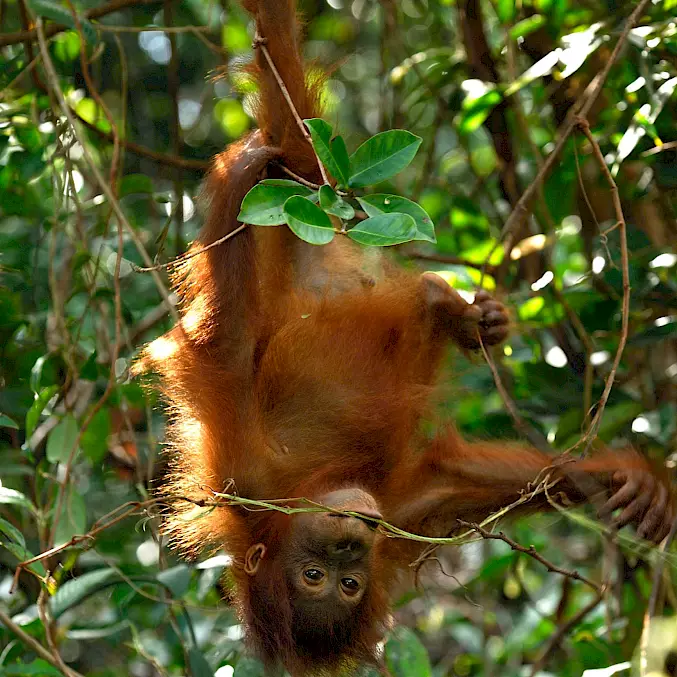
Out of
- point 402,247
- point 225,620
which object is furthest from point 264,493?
point 402,247

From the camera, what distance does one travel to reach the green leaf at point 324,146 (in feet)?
7.27

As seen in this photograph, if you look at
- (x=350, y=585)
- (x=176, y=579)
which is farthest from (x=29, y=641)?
(x=350, y=585)

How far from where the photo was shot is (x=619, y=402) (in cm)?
360

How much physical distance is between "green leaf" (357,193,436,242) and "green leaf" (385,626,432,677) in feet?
5.34

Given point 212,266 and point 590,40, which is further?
point 590,40

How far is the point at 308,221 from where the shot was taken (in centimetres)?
212

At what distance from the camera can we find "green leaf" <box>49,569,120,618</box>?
2.99 metres

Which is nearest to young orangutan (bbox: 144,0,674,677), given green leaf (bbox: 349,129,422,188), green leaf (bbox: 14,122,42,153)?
green leaf (bbox: 349,129,422,188)

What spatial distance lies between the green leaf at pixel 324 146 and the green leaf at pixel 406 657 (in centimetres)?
169

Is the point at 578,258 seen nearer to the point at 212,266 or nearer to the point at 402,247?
the point at 402,247

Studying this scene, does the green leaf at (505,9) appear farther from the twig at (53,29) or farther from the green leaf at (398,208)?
the green leaf at (398,208)

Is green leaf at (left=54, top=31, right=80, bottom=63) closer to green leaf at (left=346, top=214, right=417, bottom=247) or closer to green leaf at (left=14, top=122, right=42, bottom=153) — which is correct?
green leaf at (left=14, top=122, right=42, bottom=153)

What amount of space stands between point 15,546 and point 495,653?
2.50 m

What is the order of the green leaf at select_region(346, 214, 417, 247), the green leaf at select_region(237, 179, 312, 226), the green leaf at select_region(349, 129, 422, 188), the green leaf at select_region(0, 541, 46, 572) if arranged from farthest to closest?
the green leaf at select_region(0, 541, 46, 572)
the green leaf at select_region(349, 129, 422, 188)
the green leaf at select_region(237, 179, 312, 226)
the green leaf at select_region(346, 214, 417, 247)
